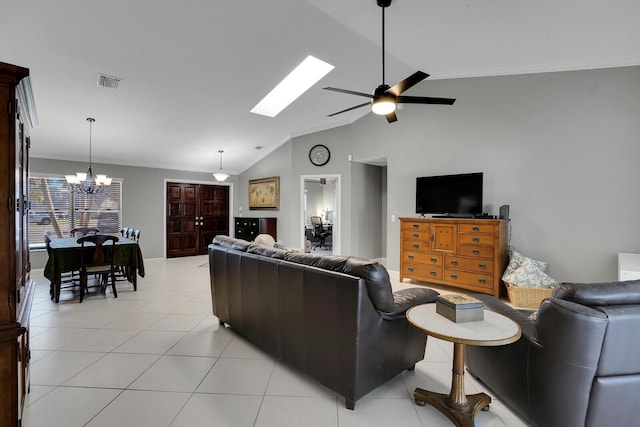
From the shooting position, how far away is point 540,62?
154 inches

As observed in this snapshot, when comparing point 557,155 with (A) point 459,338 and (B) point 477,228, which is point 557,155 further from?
(A) point 459,338

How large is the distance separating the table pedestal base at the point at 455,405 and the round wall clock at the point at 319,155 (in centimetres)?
532

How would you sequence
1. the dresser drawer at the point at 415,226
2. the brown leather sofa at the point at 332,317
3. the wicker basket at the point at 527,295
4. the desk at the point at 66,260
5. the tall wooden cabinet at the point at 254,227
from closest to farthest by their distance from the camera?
the brown leather sofa at the point at 332,317 < the wicker basket at the point at 527,295 < the desk at the point at 66,260 < the dresser drawer at the point at 415,226 < the tall wooden cabinet at the point at 254,227

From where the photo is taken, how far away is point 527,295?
369 centimetres

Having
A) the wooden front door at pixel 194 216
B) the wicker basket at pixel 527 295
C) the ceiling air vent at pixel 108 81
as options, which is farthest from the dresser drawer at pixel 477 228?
the wooden front door at pixel 194 216

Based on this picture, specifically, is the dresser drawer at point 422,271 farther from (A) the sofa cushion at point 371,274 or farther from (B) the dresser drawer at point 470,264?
(A) the sofa cushion at point 371,274

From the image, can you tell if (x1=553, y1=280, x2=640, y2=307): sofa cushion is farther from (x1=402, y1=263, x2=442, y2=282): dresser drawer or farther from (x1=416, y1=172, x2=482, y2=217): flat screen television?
(x1=402, y1=263, x2=442, y2=282): dresser drawer

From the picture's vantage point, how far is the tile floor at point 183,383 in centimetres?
175

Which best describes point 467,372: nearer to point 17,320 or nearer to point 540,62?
point 17,320

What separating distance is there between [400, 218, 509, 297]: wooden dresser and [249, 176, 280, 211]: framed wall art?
3.60 metres

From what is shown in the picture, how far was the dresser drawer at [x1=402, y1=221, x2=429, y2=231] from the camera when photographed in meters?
4.61

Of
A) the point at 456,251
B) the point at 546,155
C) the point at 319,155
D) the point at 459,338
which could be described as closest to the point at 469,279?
the point at 456,251

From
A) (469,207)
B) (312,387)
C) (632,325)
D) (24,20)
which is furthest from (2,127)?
(469,207)

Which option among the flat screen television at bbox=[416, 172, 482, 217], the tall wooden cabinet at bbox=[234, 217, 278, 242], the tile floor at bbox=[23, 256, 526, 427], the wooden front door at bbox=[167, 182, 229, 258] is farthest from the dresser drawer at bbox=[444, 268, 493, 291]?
the wooden front door at bbox=[167, 182, 229, 258]
